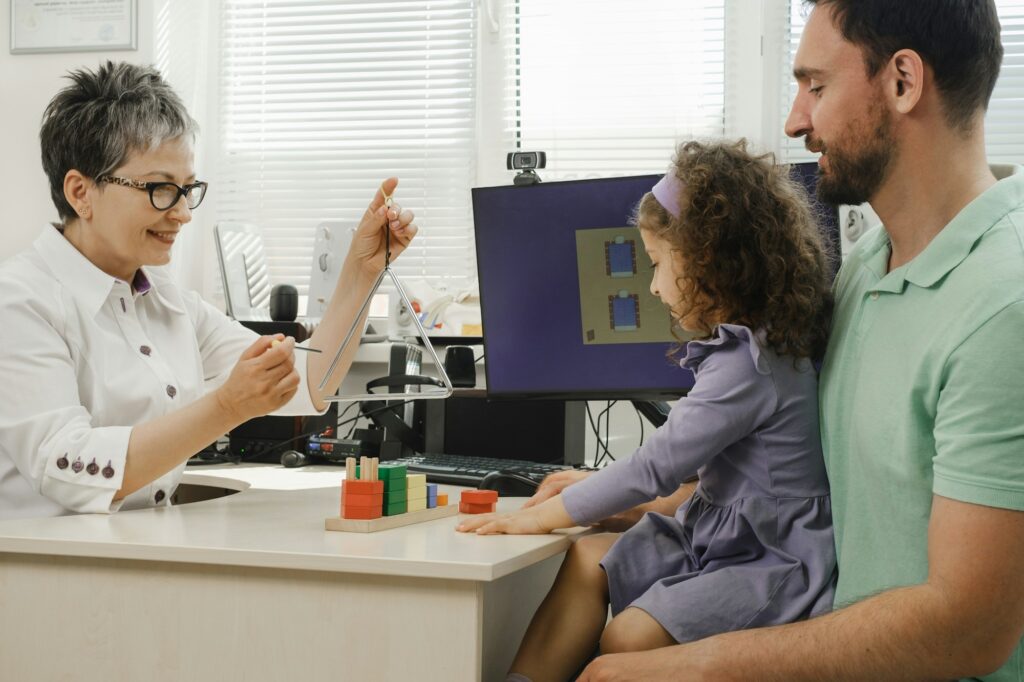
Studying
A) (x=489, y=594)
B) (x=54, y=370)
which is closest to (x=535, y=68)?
(x=54, y=370)

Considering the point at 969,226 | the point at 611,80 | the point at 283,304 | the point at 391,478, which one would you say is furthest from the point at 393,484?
the point at 611,80

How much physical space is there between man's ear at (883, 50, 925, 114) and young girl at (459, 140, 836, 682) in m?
0.29

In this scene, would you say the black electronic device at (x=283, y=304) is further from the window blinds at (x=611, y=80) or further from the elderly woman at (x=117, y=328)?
the elderly woman at (x=117, y=328)

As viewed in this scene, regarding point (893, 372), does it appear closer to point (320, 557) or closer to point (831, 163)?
point (831, 163)

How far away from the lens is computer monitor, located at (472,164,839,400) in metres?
1.93

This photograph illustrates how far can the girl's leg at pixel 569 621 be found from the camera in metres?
1.34

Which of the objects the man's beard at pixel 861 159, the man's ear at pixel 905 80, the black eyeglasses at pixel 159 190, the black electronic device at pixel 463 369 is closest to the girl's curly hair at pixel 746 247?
the man's beard at pixel 861 159

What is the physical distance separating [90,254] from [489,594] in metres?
0.95

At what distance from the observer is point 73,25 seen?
354 centimetres

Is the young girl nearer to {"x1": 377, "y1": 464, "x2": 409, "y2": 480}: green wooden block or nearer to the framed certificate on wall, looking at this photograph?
{"x1": 377, "y1": 464, "x2": 409, "y2": 480}: green wooden block

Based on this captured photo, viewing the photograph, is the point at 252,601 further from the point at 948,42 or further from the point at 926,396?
the point at 948,42

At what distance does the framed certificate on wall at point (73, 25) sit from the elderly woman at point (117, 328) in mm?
1892

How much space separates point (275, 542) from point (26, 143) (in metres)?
2.83

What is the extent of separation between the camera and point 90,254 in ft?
5.78
